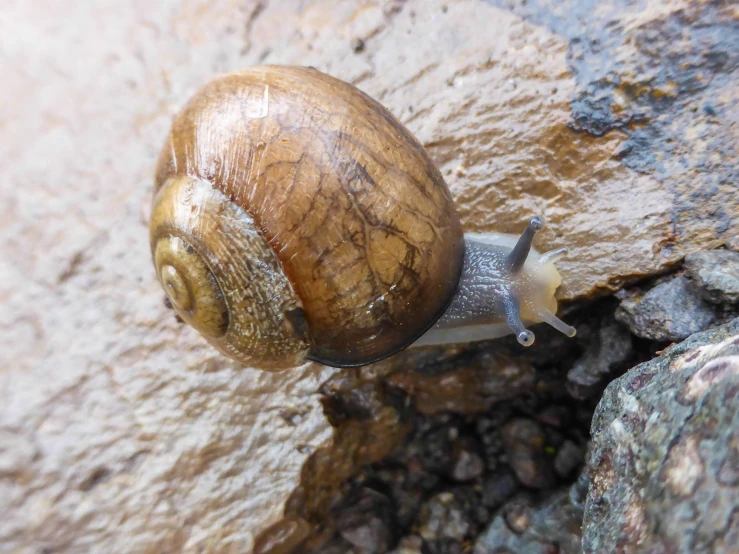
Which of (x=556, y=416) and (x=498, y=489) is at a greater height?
(x=556, y=416)

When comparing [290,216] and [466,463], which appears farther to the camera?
[466,463]

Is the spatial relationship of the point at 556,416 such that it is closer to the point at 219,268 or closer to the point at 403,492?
the point at 403,492

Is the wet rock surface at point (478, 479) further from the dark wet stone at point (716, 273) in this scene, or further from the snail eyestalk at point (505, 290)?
the dark wet stone at point (716, 273)

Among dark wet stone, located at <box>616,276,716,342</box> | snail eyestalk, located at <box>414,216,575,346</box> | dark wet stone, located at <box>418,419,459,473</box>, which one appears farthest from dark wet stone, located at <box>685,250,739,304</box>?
dark wet stone, located at <box>418,419,459,473</box>

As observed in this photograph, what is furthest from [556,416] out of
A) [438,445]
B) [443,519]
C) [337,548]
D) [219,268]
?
[219,268]

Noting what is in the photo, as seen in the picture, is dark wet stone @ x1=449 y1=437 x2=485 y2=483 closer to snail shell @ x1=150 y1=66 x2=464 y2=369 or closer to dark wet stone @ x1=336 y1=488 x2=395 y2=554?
dark wet stone @ x1=336 y1=488 x2=395 y2=554

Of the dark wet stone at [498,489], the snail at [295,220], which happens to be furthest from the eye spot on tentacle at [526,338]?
the dark wet stone at [498,489]

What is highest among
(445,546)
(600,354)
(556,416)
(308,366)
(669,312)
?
(308,366)
